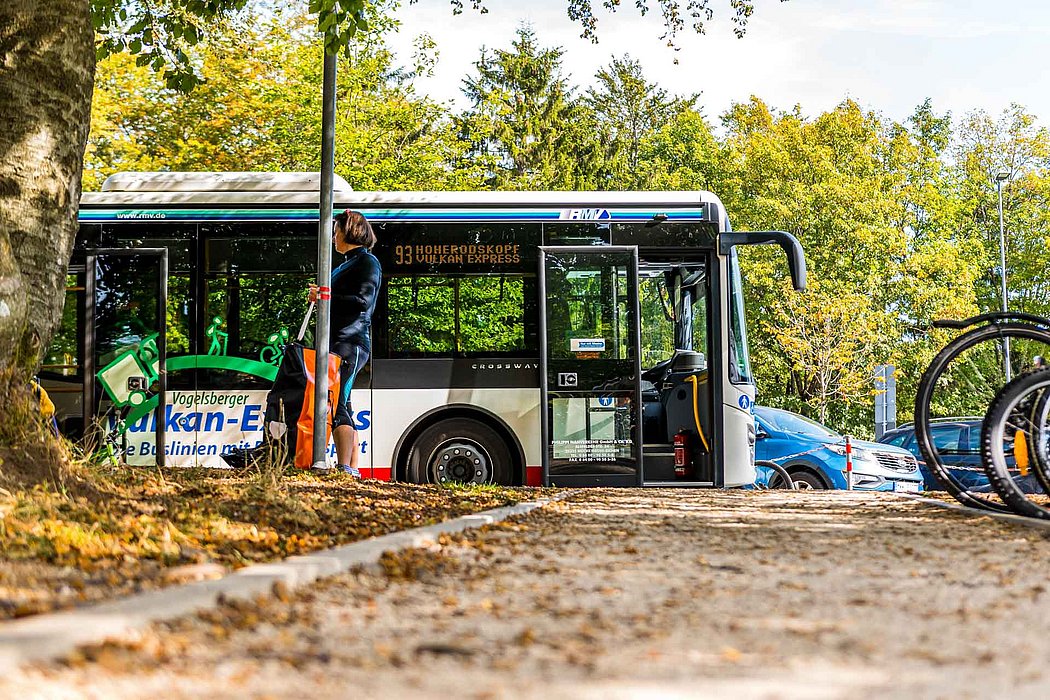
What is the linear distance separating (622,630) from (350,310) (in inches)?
364

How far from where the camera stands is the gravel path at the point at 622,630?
3004 millimetres

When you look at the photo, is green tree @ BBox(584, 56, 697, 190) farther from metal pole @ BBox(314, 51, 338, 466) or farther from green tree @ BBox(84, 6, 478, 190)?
metal pole @ BBox(314, 51, 338, 466)

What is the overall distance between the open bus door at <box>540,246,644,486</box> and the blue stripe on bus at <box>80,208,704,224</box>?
45 cm

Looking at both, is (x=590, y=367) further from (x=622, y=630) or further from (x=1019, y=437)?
(x=622, y=630)

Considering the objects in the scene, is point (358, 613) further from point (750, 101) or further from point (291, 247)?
point (750, 101)

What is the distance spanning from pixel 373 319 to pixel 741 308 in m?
4.24

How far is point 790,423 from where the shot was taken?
16.0 m

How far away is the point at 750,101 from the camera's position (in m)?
42.6

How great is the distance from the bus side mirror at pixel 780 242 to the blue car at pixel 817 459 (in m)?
2.78

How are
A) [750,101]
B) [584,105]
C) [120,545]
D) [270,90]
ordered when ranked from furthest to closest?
[584,105] → [750,101] → [270,90] → [120,545]

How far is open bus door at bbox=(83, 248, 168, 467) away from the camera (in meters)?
12.6

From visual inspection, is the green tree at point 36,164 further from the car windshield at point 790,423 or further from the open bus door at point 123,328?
the car windshield at point 790,423

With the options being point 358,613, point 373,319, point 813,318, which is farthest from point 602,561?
point 813,318

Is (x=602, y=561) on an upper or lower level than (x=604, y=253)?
lower
